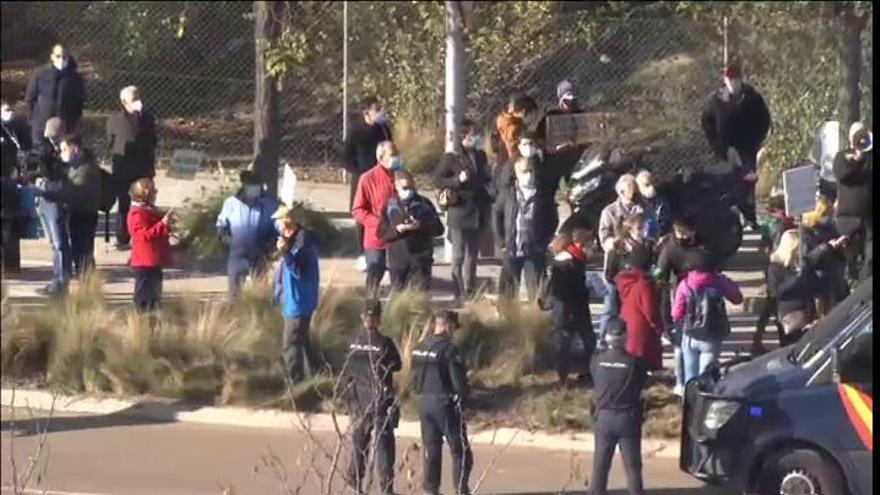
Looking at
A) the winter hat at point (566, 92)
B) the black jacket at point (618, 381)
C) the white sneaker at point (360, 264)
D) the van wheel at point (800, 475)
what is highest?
the winter hat at point (566, 92)

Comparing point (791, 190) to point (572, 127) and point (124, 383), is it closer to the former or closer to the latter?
point (572, 127)

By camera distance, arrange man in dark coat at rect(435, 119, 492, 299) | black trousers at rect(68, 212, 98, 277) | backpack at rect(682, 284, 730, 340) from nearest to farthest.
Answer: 1. backpack at rect(682, 284, 730, 340)
2. man in dark coat at rect(435, 119, 492, 299)
3. black trousers at rect(68, 212, 98, 277)

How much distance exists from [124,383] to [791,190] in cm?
492

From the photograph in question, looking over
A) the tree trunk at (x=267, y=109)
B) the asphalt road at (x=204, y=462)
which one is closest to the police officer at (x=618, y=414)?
the asphalt road at (x=204, y=462)

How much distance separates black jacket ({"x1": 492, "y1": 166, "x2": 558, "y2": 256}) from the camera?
16.5 meters

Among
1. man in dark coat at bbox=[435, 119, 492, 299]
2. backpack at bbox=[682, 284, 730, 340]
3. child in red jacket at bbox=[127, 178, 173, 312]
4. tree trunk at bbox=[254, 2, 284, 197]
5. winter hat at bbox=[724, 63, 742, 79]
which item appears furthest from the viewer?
tree trunk at bbox=[254, 2, 284, 197]

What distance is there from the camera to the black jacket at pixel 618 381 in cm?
1273

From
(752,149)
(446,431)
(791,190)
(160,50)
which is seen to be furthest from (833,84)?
(446,431)

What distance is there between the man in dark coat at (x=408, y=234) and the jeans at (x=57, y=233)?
2612mm

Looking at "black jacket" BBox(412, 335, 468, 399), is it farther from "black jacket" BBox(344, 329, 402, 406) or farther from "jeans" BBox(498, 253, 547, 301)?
"jeans" BBox(498, 253, 547, 301)

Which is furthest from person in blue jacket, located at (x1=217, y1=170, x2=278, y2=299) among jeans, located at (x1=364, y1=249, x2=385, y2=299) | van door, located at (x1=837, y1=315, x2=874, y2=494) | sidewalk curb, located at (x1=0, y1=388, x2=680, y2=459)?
van door, located at (x1=837, y1=315, x2=874, y2=494)

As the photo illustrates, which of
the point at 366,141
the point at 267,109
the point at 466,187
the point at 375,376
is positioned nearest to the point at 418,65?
the point at 267,109

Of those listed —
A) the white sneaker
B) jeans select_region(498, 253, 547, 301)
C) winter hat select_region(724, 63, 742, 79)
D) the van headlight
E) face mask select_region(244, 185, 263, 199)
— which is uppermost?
winter hat select_region(724, 63, 742, 79)

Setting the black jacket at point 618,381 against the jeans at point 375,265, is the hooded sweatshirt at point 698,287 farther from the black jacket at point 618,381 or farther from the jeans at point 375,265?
the jeans at point 375,265
